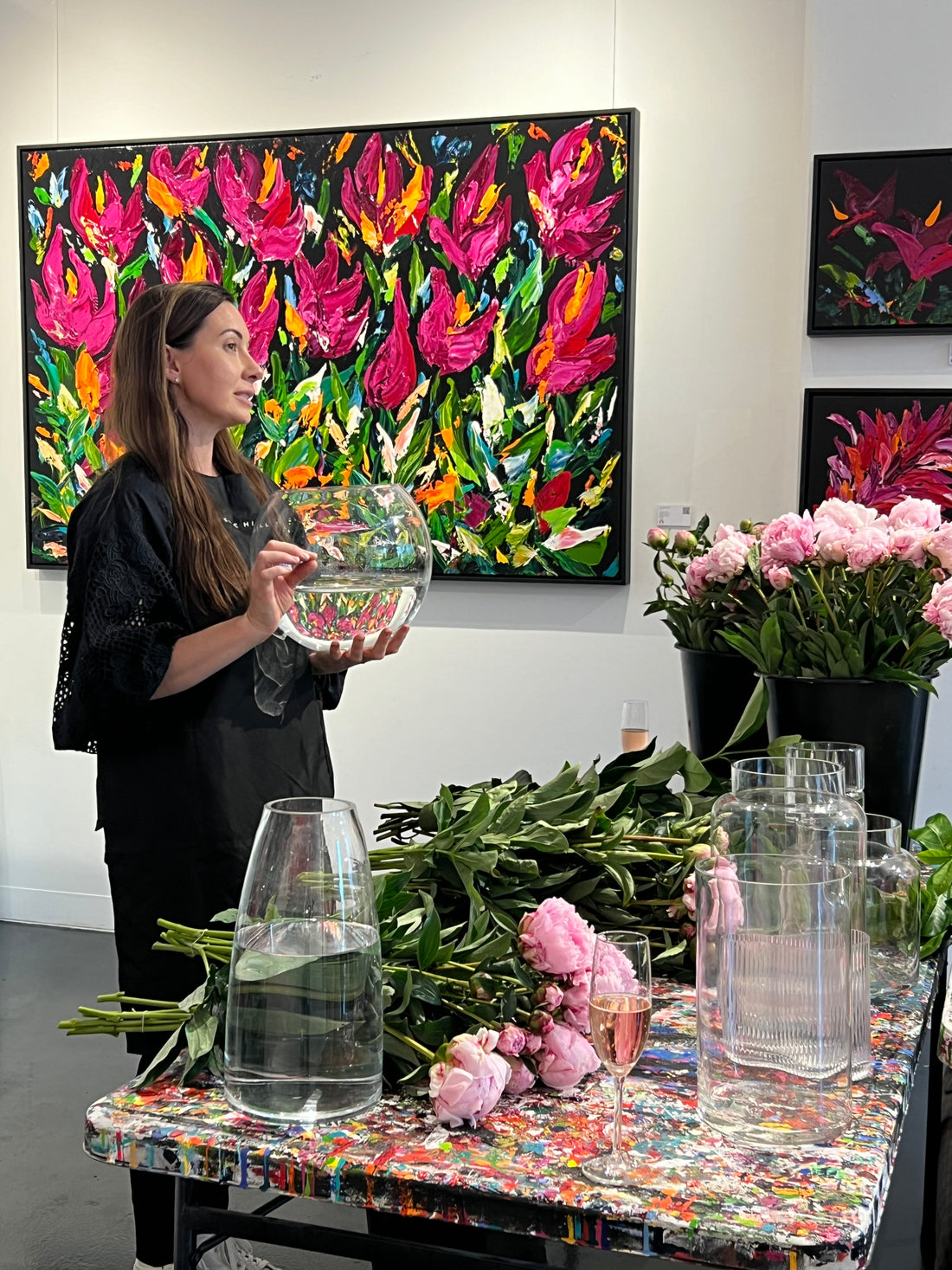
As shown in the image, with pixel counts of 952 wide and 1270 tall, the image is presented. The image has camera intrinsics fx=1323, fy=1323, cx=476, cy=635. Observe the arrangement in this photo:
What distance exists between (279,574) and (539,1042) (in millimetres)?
814

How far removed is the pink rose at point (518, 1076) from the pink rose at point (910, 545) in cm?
90

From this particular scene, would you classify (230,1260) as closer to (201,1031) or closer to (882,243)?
(201,1031)

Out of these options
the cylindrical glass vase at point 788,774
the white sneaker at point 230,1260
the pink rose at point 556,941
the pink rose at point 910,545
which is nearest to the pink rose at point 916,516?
the pink rose at point 910,545

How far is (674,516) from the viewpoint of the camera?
12.0ft

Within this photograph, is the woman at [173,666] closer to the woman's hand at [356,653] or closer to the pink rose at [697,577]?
the woman's hand at [356,653]

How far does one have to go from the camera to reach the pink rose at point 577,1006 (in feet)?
3.28

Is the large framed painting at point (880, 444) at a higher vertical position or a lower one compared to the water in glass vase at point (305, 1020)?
higher

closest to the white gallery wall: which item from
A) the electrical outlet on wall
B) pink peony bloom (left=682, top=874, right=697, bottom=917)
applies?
the electrical outlet on wall

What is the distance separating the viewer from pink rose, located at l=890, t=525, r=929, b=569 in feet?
5.29

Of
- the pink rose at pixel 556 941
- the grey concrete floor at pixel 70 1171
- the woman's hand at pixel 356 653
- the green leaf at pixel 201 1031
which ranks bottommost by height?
the grey concrete floor at pixel 70 1171

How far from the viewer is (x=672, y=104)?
3.58 meters

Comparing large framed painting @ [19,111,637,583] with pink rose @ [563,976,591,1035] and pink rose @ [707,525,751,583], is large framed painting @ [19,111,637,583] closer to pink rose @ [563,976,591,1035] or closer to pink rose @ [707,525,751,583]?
pink rose @ [707,525,751,583]

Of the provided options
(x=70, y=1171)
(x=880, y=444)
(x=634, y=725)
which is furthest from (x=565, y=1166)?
(x=880, y=444)

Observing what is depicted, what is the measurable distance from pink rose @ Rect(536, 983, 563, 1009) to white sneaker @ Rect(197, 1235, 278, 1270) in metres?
0.96
